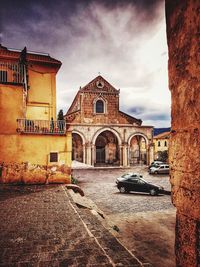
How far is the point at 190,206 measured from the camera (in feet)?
4.58

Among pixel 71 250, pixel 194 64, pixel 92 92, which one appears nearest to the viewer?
pixel 194 64

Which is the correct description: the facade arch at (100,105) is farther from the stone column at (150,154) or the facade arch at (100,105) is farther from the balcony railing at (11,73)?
the balcony railing at (11,73)

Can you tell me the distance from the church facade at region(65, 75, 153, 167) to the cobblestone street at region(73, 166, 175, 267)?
1464 cm

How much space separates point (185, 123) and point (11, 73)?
16.3m

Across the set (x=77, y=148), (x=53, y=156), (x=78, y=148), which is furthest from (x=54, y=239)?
(x=77, y=148)

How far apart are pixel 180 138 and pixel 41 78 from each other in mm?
17324

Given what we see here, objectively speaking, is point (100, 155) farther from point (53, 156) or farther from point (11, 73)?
point (53, 156)

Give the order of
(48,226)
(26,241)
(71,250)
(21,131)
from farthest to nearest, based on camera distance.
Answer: (21,131)
(48,226)
(26,241)
(71,250)

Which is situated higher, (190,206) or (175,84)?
(175,84)

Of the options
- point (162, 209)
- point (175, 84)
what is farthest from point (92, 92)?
point (175, 84)

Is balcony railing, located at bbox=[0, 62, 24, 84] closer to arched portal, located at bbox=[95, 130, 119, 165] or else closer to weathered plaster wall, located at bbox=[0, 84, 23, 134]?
weathered plaster wall, located at bbox=[0, 84, 23, 134]

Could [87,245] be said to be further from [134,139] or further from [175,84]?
[134,139]

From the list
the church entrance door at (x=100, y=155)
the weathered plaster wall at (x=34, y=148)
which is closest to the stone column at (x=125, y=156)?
the church entrance door at (x=100, y=155)

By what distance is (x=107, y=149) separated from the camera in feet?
103
